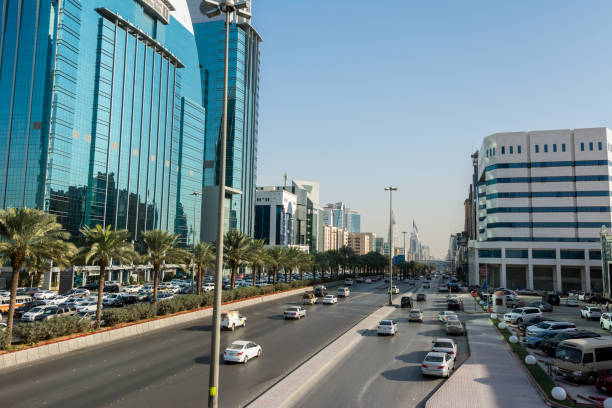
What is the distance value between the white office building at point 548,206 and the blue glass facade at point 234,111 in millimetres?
81224

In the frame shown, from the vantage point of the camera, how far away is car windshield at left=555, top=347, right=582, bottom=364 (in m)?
20.5

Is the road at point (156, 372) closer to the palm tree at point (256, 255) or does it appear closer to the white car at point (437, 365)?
the white car at point (437, 365)

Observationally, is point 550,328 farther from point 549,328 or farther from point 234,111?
point 234,111

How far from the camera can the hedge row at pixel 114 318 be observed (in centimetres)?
2530

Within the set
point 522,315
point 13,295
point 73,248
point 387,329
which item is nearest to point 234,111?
point 522,315

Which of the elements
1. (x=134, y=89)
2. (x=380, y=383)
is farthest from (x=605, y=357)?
(x=134, y=89)

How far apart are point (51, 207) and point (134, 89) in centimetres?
3759

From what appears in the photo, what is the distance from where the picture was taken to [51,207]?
7762cm

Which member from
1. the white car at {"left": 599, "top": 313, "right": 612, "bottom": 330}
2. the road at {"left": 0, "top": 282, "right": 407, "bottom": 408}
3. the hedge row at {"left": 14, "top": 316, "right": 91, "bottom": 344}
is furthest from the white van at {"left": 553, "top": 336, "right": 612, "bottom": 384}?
the hedge row at {"left": 14, "top": 316, "right": 91, "bottom": 344}

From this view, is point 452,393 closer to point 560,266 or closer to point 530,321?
point 530,321

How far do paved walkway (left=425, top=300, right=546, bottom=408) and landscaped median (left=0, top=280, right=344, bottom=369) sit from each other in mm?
21552

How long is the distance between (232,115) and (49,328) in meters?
124

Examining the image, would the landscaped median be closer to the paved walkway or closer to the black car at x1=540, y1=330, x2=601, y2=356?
the paved walkway

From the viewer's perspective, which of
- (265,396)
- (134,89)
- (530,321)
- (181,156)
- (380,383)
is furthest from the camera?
(181,156)
